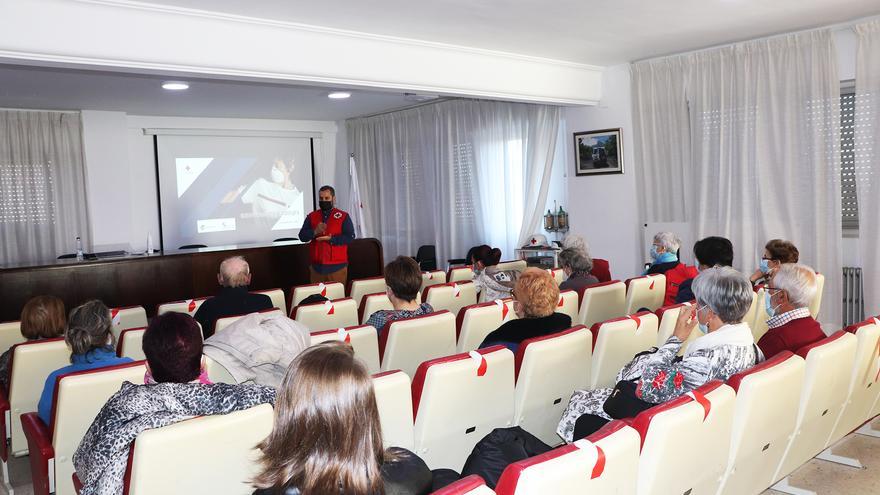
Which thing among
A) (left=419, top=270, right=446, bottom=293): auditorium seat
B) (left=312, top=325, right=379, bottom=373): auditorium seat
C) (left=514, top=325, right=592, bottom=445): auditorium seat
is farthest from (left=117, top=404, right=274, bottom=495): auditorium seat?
(left=419, top=270, right=446, bottom=293): auditorium seat

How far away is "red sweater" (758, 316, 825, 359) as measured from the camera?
Result: 334 centimetres

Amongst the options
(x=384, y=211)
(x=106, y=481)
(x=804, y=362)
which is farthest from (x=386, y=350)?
(x=384, y=211)

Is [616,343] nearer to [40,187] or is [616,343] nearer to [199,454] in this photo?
[199,454]

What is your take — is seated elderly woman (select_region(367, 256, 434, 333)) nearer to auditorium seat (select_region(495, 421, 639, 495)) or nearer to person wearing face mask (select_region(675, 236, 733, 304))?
person wearing face mask (select_region(675, 236, 733, 304))

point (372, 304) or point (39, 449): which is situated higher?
point (372, 304)

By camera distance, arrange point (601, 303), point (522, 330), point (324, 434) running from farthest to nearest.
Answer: point (601, 303) → point (522, 330) → point (324, 434)

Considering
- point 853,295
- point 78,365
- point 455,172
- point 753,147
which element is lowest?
point 853,295

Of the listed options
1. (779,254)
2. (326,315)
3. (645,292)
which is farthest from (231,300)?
(779,254)

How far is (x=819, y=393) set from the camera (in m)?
2.95

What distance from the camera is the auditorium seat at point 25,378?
11.5ft

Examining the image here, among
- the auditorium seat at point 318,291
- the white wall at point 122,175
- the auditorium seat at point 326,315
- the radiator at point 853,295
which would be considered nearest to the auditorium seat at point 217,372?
the auditorium seat at point 326,315

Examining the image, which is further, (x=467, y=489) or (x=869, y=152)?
(x=869, y=152)

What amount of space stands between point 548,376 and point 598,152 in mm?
5728

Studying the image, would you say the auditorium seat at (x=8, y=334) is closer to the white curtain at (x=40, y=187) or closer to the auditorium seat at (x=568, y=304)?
the auditorium seat at (x=568, y=304)
